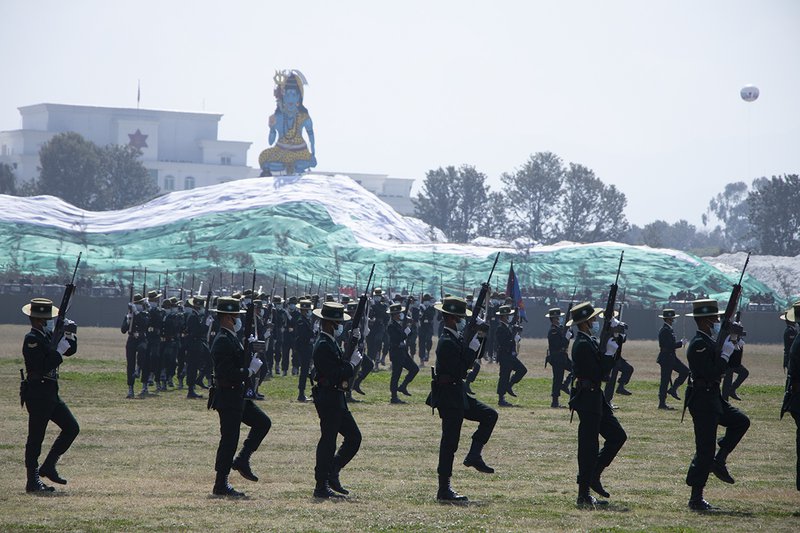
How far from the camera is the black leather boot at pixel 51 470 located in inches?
563

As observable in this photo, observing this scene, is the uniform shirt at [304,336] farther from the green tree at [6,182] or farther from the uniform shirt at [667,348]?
the green tree at [6,182]

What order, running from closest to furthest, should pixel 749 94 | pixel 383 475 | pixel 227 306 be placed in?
pixel 227 306, pixel 383 475, pixel 749 94

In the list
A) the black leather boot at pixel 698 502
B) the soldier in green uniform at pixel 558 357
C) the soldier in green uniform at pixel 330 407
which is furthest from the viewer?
the soldier in green uniform at pixel 558 357

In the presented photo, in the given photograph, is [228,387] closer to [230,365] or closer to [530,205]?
[230,365]

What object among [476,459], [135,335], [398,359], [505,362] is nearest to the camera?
[476,459]

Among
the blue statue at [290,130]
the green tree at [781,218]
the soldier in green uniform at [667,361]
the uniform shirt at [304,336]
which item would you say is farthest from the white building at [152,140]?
the soldier in green uniform at [667,361]

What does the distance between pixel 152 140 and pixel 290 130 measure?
78712mm

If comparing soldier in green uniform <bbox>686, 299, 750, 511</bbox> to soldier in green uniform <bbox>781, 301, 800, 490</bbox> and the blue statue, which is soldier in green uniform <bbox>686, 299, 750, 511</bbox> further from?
the blue statue

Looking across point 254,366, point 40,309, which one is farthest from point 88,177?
point 254,366

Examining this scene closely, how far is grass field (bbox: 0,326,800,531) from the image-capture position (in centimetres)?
1245

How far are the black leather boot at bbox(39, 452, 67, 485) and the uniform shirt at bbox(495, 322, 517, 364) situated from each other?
43.0 feet

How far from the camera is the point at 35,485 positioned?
1405 centimetres

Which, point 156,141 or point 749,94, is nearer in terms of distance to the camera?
point 749,94

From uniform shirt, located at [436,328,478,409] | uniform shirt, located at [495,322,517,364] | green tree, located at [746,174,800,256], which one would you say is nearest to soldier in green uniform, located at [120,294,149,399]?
uniform shirt, located at [495,322,517,364]
